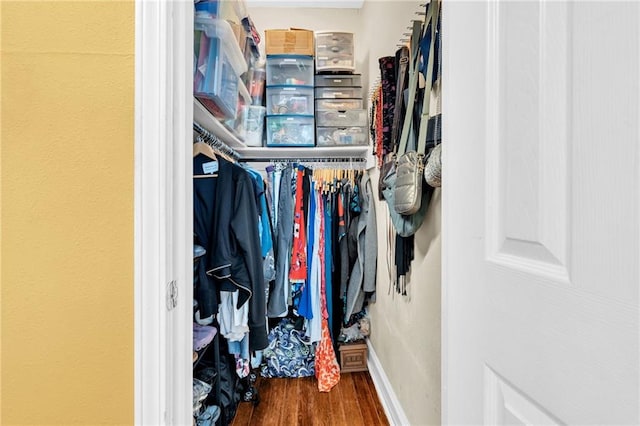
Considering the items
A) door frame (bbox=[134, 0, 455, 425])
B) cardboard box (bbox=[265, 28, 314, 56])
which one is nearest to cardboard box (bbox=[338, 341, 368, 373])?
door frame (bbox=[134, 0, 455, 425])

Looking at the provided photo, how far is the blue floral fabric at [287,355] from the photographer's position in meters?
2.31

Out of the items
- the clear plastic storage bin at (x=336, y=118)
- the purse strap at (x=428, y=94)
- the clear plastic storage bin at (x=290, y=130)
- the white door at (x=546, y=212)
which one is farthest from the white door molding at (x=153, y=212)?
the clear plastic storage bin at (x=336, y=118)

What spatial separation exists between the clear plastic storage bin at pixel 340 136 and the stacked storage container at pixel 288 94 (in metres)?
0.08

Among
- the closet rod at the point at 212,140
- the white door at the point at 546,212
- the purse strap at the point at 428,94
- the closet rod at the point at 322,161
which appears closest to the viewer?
the white door at the point at 546,212

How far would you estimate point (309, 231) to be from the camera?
7.36 ft

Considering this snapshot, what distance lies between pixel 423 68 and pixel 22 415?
1.48 metres

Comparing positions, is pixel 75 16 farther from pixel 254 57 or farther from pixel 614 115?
pixel 254 57

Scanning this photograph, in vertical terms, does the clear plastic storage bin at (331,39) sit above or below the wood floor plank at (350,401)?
above

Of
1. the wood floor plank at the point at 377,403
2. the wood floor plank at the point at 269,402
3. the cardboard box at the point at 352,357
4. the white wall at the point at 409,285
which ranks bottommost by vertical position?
the wood floor plank at the point at 269,402

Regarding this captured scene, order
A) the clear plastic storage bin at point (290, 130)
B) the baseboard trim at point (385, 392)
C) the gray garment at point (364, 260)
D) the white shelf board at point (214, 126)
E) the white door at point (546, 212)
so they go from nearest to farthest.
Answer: the white door at point (546, 212) < the white shelf board at point (214, 126) < the baseboard trim at point (385, 392) < the gray garment at point (364, 260) < the clear plastic storage bin at point (290, 130)

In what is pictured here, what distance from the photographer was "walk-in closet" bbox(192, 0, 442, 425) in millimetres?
1300

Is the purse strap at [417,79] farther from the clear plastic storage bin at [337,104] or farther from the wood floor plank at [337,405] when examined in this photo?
the wood floor plank at [337,405]

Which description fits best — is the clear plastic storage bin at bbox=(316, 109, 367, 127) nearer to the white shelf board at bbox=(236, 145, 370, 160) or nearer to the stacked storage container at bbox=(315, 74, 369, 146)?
the stacked storage container at bbox=(315, 74, 369, 146)

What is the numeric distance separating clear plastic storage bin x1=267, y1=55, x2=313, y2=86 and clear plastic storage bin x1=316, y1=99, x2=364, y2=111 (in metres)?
0.17
